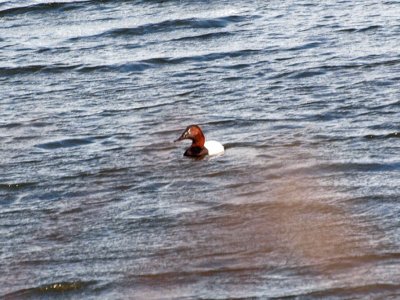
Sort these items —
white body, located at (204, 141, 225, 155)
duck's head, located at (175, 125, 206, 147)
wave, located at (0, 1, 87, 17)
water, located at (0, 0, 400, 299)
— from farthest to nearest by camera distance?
wave, located at (0, 1, 87, 17) < duck's head, located at (175, 125, 206, 147) < white body, located at (204, 141, 225, 155) < water, located at (0, 0, 400, 299)

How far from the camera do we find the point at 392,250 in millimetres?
7703

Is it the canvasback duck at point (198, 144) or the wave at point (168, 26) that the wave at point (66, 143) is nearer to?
the canvasback duck at point (198, 144)

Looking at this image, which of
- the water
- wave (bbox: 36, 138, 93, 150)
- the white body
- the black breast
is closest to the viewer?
the water

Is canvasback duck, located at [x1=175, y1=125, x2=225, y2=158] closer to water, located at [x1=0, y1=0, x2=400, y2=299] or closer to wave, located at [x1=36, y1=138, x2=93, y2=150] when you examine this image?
water, located at [x1=0, y1=0, x2=400, y2=299]

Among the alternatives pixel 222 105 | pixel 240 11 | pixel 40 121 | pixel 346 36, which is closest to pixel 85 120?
pixel 40 121

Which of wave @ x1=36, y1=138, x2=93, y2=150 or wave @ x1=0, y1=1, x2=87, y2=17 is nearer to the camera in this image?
wave @ x1=36, y1=138, x2=93, y2=150

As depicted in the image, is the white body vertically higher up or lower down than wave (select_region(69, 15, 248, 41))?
higher up

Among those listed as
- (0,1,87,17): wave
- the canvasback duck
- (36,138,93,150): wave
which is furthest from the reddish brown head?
(0,1,87,17): wave

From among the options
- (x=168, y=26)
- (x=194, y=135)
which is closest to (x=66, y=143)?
(x=194, y=135)

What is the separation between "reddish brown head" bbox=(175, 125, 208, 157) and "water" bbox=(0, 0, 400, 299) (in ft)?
0.34

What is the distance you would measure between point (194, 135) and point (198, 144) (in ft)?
0.89

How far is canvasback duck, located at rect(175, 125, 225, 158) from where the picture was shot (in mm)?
10227

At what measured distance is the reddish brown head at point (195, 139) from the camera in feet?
33.5

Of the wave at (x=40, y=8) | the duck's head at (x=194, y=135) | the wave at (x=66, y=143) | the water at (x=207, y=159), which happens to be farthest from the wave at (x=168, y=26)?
the duck's head at (x=194, y=135)
